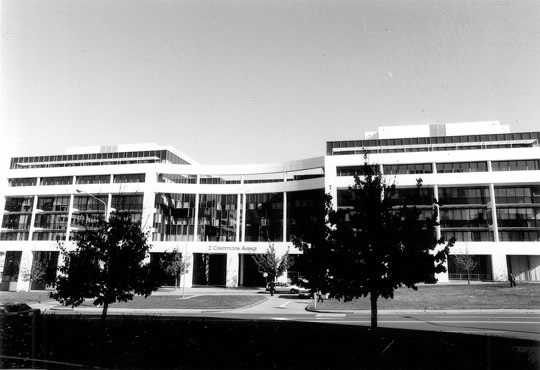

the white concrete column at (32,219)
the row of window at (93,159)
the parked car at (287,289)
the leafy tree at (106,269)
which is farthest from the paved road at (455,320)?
the row of window at (93,159)

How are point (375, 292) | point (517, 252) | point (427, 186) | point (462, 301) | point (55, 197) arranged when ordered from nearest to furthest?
point (375, 292), point (462, 301), point (517, 252), point (427, 186), point (55, 197)

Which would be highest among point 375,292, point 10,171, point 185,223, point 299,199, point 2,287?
point 10,171

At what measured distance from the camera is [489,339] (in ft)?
41.8

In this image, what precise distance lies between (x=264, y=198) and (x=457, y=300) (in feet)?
112

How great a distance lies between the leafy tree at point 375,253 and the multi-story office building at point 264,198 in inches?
1512

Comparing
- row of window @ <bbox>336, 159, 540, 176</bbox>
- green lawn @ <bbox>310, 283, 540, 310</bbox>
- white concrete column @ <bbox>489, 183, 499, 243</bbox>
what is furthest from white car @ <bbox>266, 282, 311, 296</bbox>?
white concrete column @ <bbox>489, 183, 499, 243</bbox>

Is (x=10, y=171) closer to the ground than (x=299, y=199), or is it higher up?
higher up

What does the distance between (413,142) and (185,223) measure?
3723 cm

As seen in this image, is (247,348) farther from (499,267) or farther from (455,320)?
(499,267)

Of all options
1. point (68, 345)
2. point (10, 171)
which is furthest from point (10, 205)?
point (68, 345)

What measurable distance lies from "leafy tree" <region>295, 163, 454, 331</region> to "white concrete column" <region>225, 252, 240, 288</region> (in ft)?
150

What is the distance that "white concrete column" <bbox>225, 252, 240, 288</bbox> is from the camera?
5606 cm

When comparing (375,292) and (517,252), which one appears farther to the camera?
(517,252)

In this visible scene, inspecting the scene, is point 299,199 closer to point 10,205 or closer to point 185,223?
point 185,223
